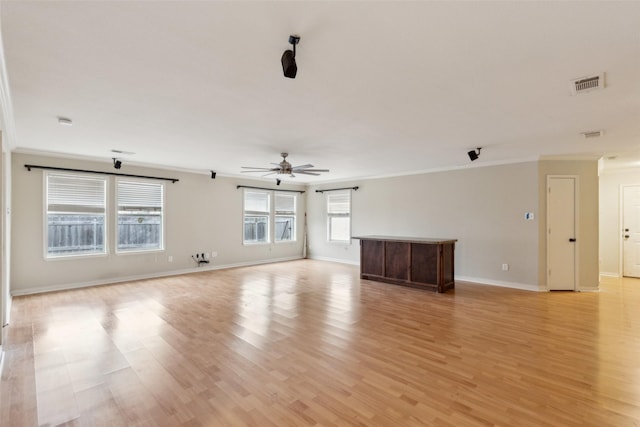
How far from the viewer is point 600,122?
3.42 metres

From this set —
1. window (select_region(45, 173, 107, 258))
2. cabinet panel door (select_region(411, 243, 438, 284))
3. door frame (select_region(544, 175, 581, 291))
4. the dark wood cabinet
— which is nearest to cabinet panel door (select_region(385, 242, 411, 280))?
the dark wood cabinet

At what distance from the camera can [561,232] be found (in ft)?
17.7

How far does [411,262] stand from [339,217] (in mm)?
3418

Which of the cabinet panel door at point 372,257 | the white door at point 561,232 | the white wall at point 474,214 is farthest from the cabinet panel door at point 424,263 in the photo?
the white door at point 561,232

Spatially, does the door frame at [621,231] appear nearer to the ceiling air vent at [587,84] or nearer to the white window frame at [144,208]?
the ceiling air vent at [587,84]

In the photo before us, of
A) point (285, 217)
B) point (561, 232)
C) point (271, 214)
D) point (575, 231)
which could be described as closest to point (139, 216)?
A: point (271, 214)

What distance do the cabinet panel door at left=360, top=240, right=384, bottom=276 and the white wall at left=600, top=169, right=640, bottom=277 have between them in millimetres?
5350

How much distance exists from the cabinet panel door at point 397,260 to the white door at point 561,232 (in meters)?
2.51

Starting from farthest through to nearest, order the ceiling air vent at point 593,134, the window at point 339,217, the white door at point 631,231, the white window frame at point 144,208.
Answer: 1. the window at point 339,217
2. the white door at point 631,231
3. the white window frame at point 144,208
4. the ceiling air vent at point 593,134

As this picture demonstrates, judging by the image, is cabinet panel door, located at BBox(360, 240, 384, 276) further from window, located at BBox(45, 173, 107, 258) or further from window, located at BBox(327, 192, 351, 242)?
window, located at BBox(45, 173, 107, 258)

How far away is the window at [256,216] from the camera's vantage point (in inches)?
319

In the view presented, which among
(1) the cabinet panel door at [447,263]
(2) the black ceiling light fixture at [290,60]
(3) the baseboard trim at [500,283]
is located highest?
(2) the black ceiling light fixture at [290,60]

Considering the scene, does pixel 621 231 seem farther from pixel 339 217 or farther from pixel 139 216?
pixel 139 216

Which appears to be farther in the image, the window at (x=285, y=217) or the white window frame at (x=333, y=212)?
the window at (x=285, y=217)
